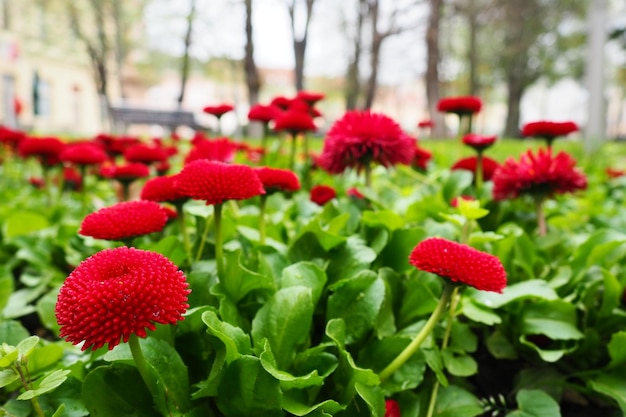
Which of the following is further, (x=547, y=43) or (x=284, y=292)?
(x=547, y=43)

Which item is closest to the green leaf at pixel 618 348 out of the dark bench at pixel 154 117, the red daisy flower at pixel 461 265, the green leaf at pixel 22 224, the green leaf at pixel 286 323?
the red daisy flower at pixel 461 265

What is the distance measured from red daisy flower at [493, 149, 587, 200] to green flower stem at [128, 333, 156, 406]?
3.79 feet

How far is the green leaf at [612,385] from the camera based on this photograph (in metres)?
1.08

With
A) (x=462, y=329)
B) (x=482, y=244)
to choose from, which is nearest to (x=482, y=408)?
(x=462, y=329)

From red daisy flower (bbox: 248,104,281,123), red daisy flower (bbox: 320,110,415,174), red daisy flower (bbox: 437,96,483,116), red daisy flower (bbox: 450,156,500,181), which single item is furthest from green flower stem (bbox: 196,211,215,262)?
red daisy flower (bbox: 437,96,483,116)

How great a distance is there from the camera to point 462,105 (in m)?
2.05

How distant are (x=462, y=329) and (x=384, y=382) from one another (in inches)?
11.8

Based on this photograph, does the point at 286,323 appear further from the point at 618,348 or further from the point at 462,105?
the point at 462,105

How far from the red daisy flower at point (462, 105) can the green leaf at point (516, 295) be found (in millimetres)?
1021

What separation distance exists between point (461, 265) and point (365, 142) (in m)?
0.70

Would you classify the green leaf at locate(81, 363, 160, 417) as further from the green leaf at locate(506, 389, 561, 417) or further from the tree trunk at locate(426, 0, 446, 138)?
the tree trunk at locate(426, 0, 446, 138)

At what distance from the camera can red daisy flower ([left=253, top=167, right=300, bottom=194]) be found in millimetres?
1216

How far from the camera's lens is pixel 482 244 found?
4.53ft

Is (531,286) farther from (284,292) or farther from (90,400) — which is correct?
(90,400)
